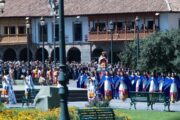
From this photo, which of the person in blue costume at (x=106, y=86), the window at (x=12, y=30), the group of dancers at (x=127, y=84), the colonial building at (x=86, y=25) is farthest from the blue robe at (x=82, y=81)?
the window at (x=12, y=30)

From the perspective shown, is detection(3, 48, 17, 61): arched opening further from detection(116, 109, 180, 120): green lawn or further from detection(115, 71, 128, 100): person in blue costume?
detection(116, 109, 180, 120): green lawn

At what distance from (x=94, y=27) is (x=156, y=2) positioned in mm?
7154

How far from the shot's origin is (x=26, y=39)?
77000 millimetres

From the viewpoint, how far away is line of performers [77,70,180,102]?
36594 millimetres

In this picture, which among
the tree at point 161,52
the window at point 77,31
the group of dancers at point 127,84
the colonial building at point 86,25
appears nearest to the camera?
the group of dancers at point 127,84

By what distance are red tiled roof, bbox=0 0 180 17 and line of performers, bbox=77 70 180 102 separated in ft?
104

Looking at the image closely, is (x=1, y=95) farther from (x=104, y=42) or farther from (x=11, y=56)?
(x=11, y=56)

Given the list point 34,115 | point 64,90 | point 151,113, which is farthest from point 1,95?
point 64,90

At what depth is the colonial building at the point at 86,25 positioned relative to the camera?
7150cm

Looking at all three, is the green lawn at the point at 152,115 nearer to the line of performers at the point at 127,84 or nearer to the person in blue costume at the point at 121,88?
the line of performers at the point at 127,84

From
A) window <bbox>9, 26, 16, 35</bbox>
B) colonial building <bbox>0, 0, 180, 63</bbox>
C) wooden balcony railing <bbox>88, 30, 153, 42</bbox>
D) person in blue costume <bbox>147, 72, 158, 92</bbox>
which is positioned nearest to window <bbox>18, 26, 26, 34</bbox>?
colonial building <bbox>0, 0, 180, 63</bbox>

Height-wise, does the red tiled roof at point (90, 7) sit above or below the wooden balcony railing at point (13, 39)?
above

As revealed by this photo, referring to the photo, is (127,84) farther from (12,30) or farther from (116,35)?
(12,30)

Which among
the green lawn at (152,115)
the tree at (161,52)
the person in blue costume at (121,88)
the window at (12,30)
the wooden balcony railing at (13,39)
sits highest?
the window at (12,30)
